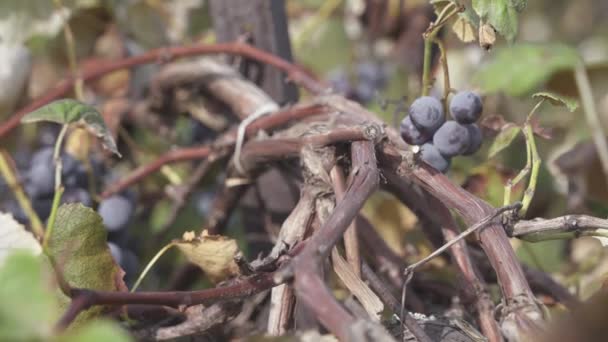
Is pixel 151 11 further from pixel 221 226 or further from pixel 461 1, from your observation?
pixel 461 1

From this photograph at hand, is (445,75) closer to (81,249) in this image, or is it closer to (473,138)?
(473,138)

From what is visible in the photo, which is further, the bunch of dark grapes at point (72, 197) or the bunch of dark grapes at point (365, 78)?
→ the bunch of dark grapes at point (365, 78)

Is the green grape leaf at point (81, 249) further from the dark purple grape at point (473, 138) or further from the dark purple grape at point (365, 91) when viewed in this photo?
the dark purple grape at point (365, 91)

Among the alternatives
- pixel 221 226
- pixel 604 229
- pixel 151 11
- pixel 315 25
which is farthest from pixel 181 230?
pixel 604 229

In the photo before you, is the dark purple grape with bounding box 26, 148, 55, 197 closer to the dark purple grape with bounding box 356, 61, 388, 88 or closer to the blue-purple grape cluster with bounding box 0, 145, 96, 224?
the blue-purple grape cluster with bounding box 0, 145, 96, 224

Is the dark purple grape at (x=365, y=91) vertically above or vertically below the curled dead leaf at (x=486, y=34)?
below

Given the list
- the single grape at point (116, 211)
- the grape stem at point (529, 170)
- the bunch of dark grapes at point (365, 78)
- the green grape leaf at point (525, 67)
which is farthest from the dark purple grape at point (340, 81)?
the grape stem at point (529, 170)

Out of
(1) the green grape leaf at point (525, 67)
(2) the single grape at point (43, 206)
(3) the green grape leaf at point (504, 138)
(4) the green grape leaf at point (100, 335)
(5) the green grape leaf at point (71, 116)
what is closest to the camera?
(4) the green grape leaf at point (100, 335)
